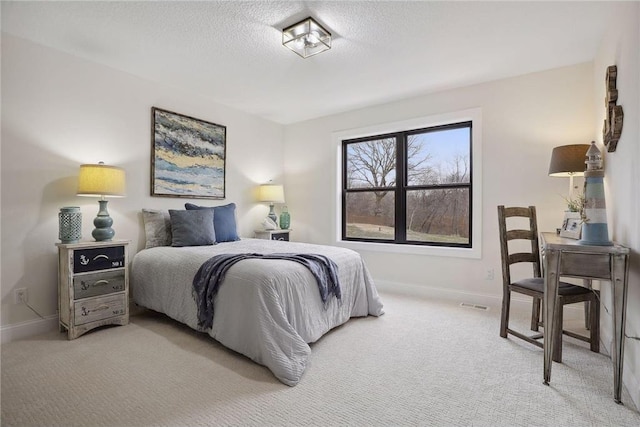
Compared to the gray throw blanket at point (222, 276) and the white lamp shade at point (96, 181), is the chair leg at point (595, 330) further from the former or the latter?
the white lamp shade at point (96, 181)

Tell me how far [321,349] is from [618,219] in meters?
2.22

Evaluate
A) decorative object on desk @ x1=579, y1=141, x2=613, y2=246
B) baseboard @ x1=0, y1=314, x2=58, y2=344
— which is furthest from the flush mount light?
baseboard @ x1=0, y1=314, x2=58, y2=344

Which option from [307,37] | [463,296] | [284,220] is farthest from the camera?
[284,220]

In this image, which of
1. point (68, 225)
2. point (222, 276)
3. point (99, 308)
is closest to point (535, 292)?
point (222, 276)

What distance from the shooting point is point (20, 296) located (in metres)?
2.53

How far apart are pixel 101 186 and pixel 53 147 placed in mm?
603

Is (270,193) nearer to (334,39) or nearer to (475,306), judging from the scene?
(334,39)

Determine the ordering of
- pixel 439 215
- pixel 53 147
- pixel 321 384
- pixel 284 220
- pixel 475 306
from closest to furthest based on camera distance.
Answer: pixel 321 384 < pixel 53 147 < pixel 475 306 < pixel 439 215 < pixel 284 220

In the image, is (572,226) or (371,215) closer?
(572,226)

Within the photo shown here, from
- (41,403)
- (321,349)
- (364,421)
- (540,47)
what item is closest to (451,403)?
(364,421)

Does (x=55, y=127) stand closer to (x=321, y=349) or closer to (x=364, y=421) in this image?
(x=321, y=349)

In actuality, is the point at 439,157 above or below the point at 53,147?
above

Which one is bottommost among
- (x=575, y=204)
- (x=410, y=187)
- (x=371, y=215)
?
(x=371, y=215)

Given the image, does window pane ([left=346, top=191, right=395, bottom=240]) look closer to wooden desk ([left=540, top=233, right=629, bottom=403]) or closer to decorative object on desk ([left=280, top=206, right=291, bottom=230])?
decorative object on desk ([left=280, top=206, right=291, bottom=230])
